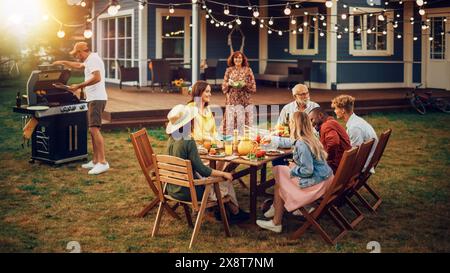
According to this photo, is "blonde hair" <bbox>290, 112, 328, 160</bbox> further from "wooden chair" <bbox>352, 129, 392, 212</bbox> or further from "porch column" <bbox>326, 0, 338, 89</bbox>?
"porch column" <bbox>326, 0, 338, 89</bbox>

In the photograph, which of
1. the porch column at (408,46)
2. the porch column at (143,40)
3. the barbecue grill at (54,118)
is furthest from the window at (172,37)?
the barbecue grill at (54,118)

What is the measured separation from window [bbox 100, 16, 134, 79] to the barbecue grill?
31.0 ft

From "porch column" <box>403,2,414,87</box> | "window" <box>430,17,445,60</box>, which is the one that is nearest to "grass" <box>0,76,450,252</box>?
"window" <box>430,17,445,60</box>

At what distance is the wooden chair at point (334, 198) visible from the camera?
479cm

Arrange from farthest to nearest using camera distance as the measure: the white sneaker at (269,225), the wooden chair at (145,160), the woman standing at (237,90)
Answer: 1. the woman standing at (237,90)
2. the wooden chair at (145,160)
3. the white sneaker at (269,225)

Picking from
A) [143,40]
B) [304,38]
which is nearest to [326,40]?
A: [304,38]

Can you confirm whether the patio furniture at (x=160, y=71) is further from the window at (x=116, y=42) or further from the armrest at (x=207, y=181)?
the armrest at (x=207, y=181)

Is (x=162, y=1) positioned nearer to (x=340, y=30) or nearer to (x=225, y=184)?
(x=340, y=30)

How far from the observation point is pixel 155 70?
16281mm

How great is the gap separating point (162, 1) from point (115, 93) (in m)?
3.32

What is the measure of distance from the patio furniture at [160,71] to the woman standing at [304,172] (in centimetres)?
1140
